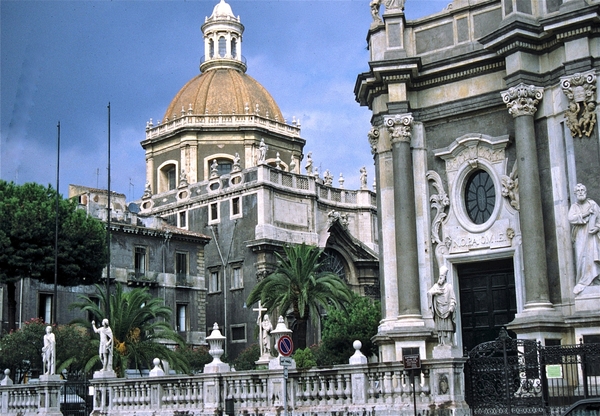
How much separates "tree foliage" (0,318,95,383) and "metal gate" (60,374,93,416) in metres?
11.8

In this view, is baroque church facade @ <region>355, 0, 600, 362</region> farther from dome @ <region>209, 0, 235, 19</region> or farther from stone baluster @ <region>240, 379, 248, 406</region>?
dome @ <region>209, 0, 235, 19</region>

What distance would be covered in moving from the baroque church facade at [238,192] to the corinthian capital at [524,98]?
32.0 meters

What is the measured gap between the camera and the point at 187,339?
55.8 meters

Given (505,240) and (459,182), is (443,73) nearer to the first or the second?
(459,182)

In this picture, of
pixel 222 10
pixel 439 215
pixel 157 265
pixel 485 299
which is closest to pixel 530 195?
pixel 439 215

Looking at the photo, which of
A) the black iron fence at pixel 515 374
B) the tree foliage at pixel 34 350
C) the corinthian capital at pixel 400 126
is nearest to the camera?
the black iron fence at pixel 515 374

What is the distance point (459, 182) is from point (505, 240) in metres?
2.20

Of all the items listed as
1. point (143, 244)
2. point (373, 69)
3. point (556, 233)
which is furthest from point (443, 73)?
point (143, 244)

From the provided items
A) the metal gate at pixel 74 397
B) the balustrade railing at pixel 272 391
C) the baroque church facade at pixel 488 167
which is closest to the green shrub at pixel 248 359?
the metal gate at pixel 74 397

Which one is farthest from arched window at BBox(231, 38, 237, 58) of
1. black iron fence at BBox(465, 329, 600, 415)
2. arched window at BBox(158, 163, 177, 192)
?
black iron fence at BBox(465, 329, 600, 415)

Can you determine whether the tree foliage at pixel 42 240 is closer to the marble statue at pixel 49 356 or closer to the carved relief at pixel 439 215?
the marble statue at pixel 49 356

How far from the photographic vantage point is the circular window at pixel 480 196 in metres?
24.4

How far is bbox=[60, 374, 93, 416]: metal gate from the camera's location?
25266 millimetres

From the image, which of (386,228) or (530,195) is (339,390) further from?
(386,228)
